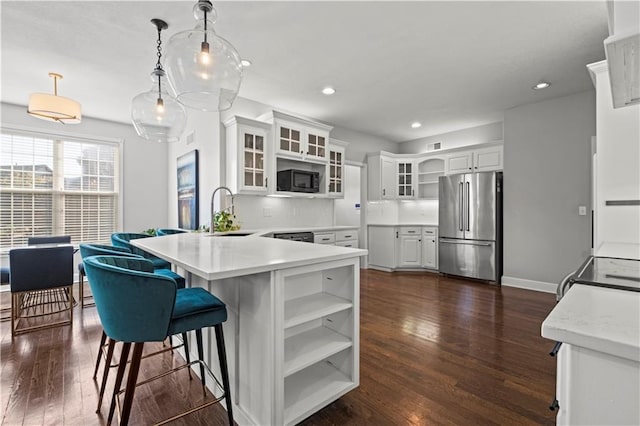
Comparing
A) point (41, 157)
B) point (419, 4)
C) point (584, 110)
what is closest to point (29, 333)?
point (41, 157)

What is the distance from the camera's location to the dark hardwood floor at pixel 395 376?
5.57 feet

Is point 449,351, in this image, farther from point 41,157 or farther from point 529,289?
point 41,157

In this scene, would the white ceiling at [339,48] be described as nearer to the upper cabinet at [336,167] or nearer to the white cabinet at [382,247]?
the upper cabinet at [336,167]

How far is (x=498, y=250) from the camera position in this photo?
474 centimetres

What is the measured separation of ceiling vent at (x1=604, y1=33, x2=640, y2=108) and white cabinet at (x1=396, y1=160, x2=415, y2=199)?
4649 mm

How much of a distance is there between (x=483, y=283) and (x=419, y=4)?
4194 mm

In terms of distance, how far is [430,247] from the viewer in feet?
18.7

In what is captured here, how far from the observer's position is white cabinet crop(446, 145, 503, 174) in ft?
16.4

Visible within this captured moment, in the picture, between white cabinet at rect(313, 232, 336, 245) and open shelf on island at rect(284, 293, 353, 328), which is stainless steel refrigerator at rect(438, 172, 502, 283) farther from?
open shelf on island at rect(284, 293, 353, 328)

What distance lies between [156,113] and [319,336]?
2.25 m

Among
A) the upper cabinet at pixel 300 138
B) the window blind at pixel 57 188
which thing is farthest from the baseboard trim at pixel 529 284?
the window blind at pixel 57 188

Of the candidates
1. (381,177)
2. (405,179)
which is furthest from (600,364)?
(405,179)

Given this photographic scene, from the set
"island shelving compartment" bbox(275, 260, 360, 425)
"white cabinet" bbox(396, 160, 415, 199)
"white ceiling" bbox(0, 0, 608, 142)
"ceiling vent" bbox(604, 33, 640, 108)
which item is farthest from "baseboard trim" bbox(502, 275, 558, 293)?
"island shelving compartment" bbox(275, 260, 360, 425)

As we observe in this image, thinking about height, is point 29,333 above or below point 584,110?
below
